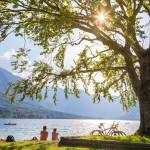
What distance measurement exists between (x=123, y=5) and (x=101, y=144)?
36.1 feet

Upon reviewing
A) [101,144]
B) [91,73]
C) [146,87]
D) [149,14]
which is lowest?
[101,144]

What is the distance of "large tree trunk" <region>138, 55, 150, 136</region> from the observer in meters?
23.3

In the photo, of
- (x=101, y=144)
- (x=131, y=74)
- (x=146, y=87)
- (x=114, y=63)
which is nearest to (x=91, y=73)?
(x=114, y=63)

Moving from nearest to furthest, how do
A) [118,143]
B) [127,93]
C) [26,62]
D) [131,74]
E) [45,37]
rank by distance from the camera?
[118,143] < [45,37] < [131,74] < [26,62] < [127,93]

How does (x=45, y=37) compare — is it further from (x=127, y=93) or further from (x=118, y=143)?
(x=127, y=93)

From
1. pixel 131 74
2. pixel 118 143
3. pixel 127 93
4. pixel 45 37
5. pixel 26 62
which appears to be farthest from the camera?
pixel 127 93

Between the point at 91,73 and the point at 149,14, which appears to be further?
the point at 91,73

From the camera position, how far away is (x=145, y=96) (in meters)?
23.7

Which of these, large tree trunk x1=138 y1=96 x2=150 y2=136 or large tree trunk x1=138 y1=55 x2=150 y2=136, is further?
large tree trunk x1=138 y1=55 x2=150 y2=136

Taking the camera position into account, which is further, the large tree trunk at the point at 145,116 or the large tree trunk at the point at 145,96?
the large tree trunk at the point at 145,96

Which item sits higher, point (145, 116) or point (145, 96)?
point (145, 96)

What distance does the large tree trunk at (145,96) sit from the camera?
76.6 feet

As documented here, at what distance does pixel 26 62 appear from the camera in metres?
28.0

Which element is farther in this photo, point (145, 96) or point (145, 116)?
point (145, 96)
